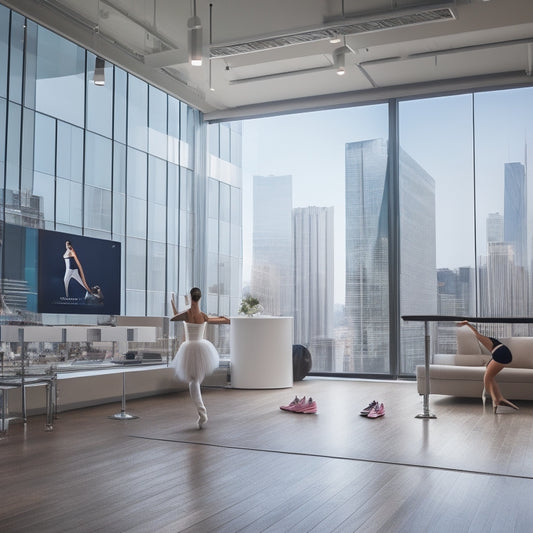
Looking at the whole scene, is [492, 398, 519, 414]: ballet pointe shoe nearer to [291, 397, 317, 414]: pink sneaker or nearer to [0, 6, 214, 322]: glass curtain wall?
[291, 397, 317, 414]: pink sneaker

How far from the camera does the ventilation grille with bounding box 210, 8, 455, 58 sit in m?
7.49

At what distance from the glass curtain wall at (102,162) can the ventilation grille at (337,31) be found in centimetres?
182

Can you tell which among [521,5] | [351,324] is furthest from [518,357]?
[521,5]

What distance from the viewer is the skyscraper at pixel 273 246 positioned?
11633 mm

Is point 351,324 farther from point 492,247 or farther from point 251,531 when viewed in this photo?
point 251,531

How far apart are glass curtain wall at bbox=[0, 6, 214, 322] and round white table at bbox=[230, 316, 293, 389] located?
1518 millimetres

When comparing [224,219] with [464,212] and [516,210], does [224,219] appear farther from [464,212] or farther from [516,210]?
[516,210]

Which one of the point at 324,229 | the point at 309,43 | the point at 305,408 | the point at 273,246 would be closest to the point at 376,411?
the point at 305,408

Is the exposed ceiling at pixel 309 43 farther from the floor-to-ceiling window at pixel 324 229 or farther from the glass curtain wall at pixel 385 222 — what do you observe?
the floor-to-ceiling window at pixel 324 229

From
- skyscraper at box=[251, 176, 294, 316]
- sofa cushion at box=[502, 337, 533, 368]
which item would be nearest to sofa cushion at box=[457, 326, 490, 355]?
sofa cushion at box=[502, 337, 533, 368]

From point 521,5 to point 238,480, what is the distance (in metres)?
6.17

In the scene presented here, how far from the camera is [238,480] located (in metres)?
4.29

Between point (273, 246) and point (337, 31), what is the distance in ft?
15.0

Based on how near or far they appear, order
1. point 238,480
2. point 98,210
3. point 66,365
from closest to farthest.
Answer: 1. point 238,480
2. point 66,365
3. point 98,210
